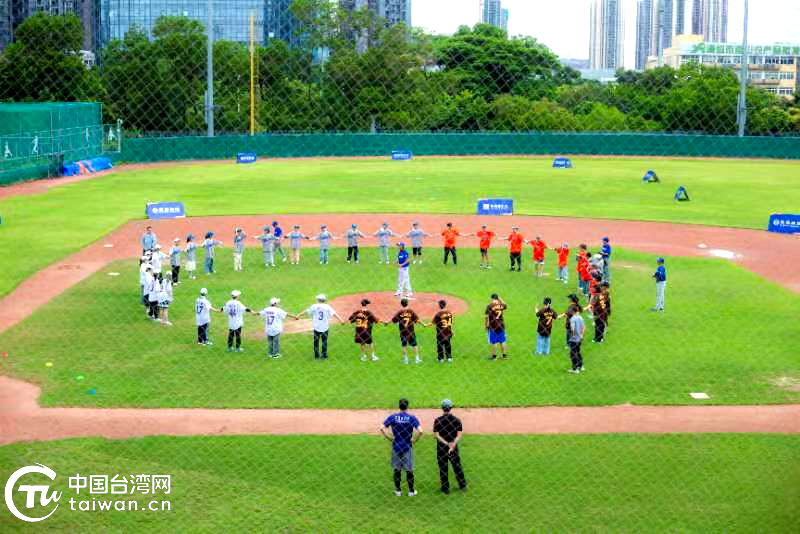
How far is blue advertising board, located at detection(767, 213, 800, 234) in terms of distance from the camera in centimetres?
3859

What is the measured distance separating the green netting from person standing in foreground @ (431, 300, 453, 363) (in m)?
46.6

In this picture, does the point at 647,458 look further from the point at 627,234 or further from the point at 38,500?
the point at 627,234

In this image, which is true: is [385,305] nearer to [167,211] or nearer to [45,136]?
[167,211]

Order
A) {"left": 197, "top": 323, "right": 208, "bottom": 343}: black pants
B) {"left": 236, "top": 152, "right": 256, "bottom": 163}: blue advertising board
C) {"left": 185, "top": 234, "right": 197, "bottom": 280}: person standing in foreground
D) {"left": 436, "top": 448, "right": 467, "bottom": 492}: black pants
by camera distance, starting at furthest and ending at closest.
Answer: {"left": 236, "top": 152, "right": 256, "bottom": 163}: blue advertising board, {"left": 185, "top": 234, "right": 197, "bottom": 280}: person standing in foreground, {"left": 197, "top": 323, "right": 208, "bottom": 343}: black pants, {"left": 436, "top": 448, "right": 467, "bottom": 492}: black pants

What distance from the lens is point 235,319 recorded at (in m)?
21.2

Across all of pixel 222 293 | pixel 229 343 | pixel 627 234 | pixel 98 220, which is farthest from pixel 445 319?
pixel 98 220

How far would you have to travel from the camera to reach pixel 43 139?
4853cm

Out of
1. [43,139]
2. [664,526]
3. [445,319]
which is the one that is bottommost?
[664,526]

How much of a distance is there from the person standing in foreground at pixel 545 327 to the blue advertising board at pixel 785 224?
21.2 metres

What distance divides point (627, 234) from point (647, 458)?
78.9 feet

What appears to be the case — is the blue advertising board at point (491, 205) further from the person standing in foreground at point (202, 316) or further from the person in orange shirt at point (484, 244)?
the person standing in foreground at point (202, 316)

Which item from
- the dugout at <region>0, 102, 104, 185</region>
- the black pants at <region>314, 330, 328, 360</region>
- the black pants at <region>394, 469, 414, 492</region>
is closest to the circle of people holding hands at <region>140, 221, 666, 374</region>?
the black pants at <region>314, 330, 328, 360</region>

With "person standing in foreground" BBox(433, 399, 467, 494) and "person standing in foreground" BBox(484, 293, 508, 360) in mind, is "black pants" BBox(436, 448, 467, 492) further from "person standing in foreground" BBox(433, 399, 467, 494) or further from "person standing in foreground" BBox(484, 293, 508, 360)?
"person standing in foreground" BBox(484, 293, 508, 360)

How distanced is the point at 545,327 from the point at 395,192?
30.5 meters
